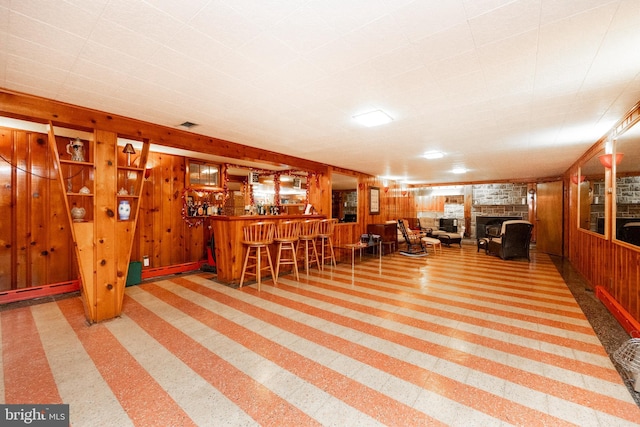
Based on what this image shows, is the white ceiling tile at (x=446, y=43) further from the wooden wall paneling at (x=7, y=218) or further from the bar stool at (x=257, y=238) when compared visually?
the wooden wall paneling at (x=7, y=218)

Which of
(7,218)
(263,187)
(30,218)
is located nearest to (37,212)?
(30,218)

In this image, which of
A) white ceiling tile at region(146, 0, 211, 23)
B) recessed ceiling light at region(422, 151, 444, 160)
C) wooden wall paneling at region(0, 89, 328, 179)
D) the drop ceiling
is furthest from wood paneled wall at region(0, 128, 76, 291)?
recessed ceiling light at region(422, 151, 444, 160)

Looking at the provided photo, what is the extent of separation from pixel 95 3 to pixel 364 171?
7.24 metres

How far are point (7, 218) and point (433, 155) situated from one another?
758 centimetres

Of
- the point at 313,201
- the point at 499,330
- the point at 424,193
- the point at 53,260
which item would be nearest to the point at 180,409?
the point at 499,330

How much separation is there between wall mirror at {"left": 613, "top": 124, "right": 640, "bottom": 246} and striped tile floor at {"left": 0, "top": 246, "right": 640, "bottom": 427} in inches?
45.5

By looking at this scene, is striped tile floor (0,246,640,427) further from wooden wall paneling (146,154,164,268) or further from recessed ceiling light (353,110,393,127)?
recessed ceiling light (353,110,393,127)

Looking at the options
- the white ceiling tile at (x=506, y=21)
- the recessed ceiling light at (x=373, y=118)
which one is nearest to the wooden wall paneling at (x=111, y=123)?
the recessed ceiling light at (x=373, y=118)

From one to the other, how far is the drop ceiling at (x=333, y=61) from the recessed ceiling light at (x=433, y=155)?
1728 mm

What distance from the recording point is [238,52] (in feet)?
6.79

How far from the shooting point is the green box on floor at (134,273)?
188 inches

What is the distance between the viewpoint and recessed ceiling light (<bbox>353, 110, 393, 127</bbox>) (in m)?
3.33

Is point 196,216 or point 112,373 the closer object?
point 112,373

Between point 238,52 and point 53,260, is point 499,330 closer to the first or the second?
point 238,52
